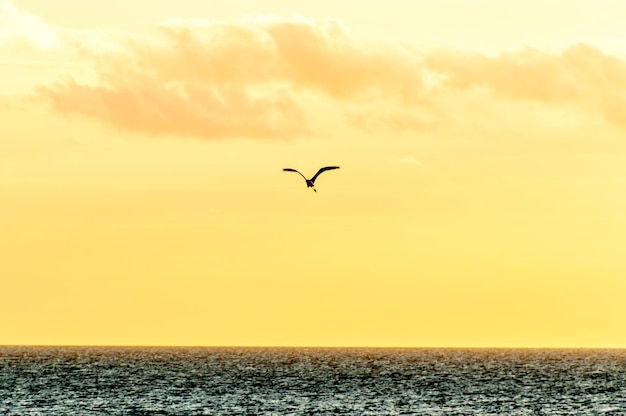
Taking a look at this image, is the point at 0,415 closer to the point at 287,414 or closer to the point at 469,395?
the point at 287,414

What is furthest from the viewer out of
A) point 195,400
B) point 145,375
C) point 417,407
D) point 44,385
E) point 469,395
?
point 145,375

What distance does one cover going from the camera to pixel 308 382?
16888 centimetres

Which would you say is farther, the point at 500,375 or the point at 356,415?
the point at 500,375

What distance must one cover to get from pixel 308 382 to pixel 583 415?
203ft

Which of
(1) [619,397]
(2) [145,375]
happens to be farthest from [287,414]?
(2) [145,375]

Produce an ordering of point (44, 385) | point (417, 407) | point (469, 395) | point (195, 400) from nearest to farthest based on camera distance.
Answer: point (417, 407), point (195, 400), point (469, 395), point (44, 385)

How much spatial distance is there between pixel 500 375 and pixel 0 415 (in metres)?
110

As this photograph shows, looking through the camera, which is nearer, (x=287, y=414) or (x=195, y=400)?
(x=287, y=414)

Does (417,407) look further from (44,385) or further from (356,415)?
(44,385)

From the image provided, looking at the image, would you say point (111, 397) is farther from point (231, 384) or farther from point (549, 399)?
point (549, 399)

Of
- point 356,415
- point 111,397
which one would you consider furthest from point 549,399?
point 111,397

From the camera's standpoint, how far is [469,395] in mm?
140250

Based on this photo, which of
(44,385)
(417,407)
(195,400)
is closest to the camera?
(417,407)

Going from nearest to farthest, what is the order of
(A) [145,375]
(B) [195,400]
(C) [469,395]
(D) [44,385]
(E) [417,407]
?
(E) [417,407]
(B) [195,400]
(C) [469,395]
(D) [44,385]
(A) [145,375]
